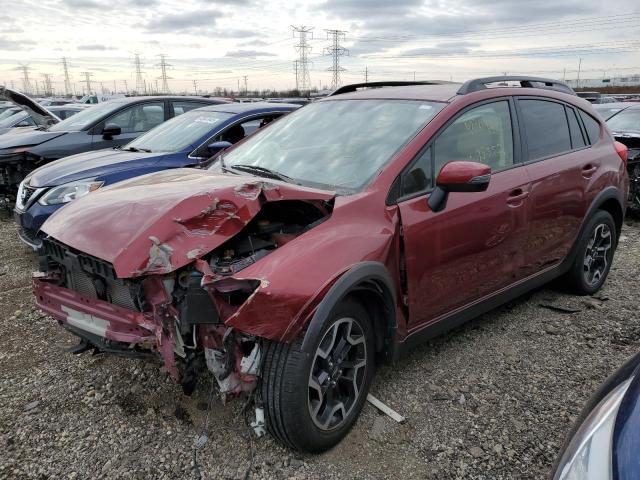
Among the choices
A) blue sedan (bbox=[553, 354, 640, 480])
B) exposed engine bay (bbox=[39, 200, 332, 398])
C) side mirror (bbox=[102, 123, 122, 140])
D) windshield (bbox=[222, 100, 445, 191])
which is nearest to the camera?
blue sedan (bbox=[553, 354, 640, 480])

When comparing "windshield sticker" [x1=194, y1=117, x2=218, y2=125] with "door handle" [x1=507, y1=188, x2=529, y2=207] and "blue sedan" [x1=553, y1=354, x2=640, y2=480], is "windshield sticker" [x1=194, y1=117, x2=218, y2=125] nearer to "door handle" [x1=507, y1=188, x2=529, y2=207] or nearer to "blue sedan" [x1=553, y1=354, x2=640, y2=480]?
"door handle" [x1=507, y1=188, x2=529, y2=207]

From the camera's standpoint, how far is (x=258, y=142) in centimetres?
380

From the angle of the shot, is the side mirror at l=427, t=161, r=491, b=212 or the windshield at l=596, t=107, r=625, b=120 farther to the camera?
the windshield at l=596, t=107, r=625, b=120

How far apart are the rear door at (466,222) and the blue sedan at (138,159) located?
238 centimetres

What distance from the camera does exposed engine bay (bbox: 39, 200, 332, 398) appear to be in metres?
2.29

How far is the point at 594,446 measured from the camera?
55.6 inches

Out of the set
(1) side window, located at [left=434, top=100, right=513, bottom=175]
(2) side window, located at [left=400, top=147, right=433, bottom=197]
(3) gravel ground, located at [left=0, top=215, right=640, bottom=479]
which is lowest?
(3) gravel ground, located at [left=0, top=215, right=640, bottom=479]

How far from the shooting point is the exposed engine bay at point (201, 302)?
229cm

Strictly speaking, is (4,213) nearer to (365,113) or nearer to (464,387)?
(365,113)

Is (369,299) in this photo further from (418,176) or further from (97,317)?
(97,317)

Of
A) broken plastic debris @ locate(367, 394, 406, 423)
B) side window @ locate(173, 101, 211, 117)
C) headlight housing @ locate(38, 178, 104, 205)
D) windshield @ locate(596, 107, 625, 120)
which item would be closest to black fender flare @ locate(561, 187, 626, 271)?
broken plastic debris @ locate(367, 394, 406, 423)

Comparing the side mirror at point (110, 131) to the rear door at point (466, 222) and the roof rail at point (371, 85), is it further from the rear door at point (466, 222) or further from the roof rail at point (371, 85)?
the rear door at point (466, 222)

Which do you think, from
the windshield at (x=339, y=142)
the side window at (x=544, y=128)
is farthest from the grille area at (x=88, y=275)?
the side window at (x=544, y=128)

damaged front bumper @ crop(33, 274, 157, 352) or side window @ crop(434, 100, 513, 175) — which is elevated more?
side window @ crop(434, 100, 513, 175)
